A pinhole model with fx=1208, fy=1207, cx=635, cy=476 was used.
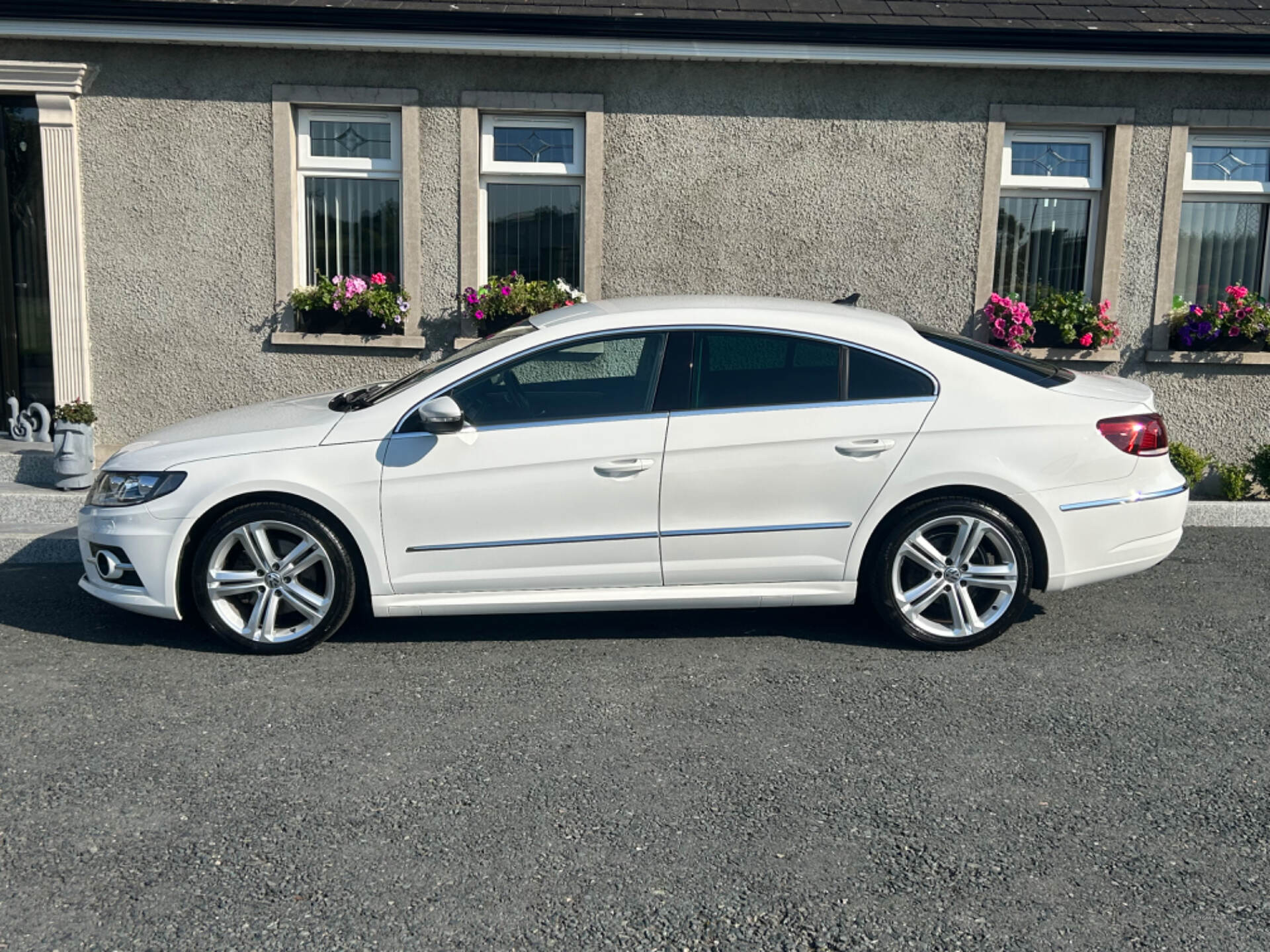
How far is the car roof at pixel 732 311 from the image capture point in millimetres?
5762

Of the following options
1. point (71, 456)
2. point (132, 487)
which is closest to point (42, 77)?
point (71, 456)

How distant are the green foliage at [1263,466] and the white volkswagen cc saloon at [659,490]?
12.1 feet

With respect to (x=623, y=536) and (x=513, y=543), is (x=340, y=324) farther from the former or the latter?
(x=623, y=536)

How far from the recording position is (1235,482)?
8969 mm

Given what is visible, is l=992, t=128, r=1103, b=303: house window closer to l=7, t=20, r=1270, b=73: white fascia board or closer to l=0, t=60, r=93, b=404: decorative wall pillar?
l=7, t=20, r=1270, b=73: white fascia board

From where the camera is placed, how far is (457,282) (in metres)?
→ 9.75

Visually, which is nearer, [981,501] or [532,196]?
[981,501]

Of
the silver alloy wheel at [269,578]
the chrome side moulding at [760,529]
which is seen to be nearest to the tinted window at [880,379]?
the chrome side moulding at [760,529]

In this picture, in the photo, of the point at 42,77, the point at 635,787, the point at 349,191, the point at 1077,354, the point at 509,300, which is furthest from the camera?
the point at 349,191

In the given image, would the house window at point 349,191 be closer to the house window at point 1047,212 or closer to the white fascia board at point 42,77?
the white fascia board at point 42,77

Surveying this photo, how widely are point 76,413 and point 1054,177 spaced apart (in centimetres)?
786

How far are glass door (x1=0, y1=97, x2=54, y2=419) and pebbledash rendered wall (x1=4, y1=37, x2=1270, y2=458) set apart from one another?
69 centimetres

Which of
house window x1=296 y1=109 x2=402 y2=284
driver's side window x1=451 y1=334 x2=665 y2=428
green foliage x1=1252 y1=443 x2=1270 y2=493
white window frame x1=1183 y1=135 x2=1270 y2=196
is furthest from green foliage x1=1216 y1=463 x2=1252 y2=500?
house window x1=296 y1=109 x2=402 y2=284

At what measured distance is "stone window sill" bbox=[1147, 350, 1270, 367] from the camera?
9727 millimetres
